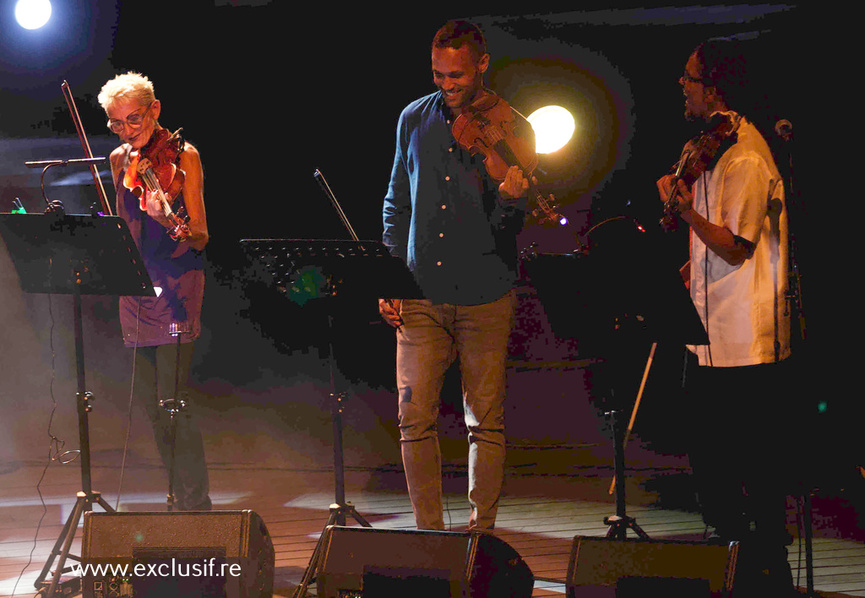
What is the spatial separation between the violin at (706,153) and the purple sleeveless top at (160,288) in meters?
1.88

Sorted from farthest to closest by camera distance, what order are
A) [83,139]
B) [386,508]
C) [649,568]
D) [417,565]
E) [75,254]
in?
[386,508] < [83,139] < [75,254] < [417,565] < [649,568]

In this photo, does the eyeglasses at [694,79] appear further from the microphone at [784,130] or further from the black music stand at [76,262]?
the black music stand at [76,262]

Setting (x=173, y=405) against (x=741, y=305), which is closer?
(x=741, y=305)

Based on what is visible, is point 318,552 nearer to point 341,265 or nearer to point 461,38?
point 341,265

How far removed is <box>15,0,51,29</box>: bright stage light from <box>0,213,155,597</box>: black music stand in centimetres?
283

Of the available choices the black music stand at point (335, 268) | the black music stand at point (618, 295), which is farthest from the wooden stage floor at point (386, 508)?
the black music stand at point (335, 268)

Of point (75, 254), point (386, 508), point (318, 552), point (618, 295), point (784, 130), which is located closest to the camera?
point (318, 552)

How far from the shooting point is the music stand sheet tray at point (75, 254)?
115 inches

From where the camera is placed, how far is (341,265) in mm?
2854

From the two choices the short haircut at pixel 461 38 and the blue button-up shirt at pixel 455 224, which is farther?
the blue button-up shirt at pixel 455 224

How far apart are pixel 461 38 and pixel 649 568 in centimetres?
178

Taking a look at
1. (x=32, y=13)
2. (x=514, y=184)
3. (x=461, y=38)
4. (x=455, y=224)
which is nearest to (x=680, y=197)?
(x=514, y=184)

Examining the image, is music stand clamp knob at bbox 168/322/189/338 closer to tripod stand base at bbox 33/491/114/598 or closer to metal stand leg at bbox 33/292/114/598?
metal stand leg at bbox 33/292/114/598

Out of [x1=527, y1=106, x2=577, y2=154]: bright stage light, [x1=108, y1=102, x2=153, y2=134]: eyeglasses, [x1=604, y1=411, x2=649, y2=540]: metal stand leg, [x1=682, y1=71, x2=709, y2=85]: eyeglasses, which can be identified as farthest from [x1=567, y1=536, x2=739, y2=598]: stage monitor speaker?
[x1=527, y1=106, x2=577, y2=154]: bright stage light
